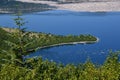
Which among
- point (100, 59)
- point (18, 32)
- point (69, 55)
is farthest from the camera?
point (69, 55)

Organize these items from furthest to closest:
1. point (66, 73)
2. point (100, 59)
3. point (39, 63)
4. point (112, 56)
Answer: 1. point (100, 59)
2. point (66, 73)
3. point (39, 63)
4. point (112, 56)

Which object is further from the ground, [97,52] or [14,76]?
[14,76]

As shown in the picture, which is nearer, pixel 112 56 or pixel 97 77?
pixel 97 77

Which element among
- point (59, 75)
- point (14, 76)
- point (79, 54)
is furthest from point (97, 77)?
point (79, 54)

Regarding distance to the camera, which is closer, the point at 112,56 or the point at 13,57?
the point at 13,57

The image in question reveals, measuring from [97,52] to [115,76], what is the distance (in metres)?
158

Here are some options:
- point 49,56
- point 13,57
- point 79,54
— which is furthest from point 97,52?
point 13,57

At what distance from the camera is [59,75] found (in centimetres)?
6481

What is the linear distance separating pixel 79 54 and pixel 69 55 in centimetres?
538

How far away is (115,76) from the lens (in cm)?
4106

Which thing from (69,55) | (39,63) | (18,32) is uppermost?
(18,32)

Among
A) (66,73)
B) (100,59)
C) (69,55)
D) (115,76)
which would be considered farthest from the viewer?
(69,55)

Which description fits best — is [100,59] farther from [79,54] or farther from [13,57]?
[13,57]

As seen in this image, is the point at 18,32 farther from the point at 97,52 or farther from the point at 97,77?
the point at 97,52
